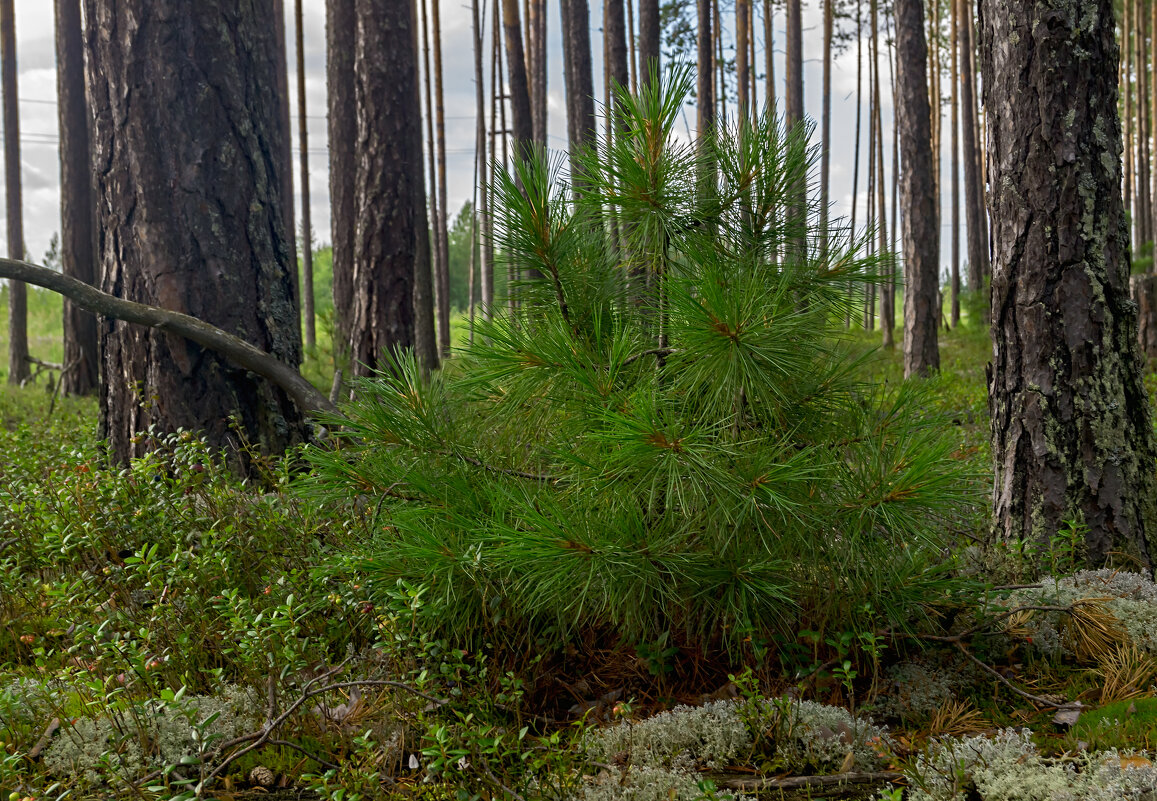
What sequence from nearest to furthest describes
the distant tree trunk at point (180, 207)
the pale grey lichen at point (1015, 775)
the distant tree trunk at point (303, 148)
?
the pale grey lichen at point (1015, 775) < the distant tree trunk at point (180, 207) < the distant tree trunk at point (303, 148)

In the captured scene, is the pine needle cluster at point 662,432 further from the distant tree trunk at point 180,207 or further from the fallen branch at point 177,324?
the distant tree trunk at point 180,207

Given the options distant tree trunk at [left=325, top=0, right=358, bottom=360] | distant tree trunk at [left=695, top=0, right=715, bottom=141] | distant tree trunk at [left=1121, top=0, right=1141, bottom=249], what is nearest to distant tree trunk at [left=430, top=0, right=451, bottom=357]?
distant tree trunk at [left=695, top=0, right=715, bottom=141]

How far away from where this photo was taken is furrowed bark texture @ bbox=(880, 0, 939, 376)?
436 inches

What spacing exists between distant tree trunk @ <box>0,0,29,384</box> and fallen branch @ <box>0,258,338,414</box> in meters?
10.3

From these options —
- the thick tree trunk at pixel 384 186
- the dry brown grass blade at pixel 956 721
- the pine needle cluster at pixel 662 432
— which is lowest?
the dry brown grass blade at pixel 956 721

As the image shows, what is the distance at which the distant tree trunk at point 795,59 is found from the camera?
1720 centimetres

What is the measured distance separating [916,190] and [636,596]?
10.7 m

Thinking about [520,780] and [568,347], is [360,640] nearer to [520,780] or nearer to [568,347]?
[520,780]

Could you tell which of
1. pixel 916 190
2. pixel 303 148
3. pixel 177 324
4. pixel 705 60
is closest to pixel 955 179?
pixel 705 60

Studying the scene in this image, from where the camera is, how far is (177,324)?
430cm

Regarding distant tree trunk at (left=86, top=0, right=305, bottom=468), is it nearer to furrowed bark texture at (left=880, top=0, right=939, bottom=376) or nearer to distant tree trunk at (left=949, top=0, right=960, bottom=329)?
furrowed bark texture at (left=880, top=0, right=939, bottom=376)

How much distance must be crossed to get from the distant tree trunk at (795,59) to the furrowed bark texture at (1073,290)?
47.3 feet

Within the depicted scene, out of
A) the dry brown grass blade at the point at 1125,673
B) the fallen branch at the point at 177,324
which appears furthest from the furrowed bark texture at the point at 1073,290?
the fallen branch at the point at 177,324

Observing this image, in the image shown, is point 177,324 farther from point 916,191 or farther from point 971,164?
point 971,164
